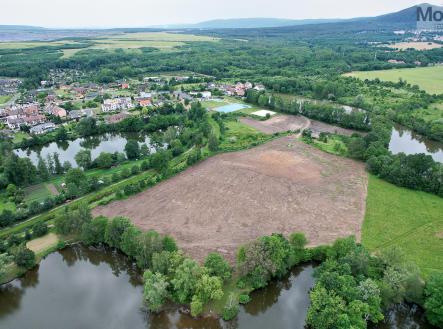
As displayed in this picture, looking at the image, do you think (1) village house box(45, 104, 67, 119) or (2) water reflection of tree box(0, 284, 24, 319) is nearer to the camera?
(2) water reflection of tree box(0, 284, 24, 319)

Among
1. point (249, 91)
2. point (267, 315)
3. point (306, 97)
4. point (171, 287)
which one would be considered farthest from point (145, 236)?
point (306, 97)

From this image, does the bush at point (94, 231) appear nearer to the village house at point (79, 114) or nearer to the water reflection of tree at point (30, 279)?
the water reflection of tree at point (30, 279)

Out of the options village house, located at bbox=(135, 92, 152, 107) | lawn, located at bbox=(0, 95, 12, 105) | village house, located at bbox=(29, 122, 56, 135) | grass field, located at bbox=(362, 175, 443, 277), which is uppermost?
lawn, located at bbox=(0, 95, 12, 105)

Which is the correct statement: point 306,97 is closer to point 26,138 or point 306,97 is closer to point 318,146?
point 318,146

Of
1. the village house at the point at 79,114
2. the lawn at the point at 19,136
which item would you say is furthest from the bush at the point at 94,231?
the village house at the point at 79,114

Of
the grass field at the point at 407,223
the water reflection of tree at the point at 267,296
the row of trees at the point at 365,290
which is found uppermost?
the row of trees at the point at 365,290

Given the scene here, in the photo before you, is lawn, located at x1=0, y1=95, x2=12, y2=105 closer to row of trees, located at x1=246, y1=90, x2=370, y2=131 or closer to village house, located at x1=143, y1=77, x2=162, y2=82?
village house, located at x1=143, y1=77, x2=162, y2=82

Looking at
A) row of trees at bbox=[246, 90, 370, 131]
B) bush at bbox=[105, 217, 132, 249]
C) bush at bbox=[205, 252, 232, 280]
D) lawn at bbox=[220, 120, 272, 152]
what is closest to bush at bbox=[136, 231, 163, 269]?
bush at bbox=[105, 217, 132, 249]
